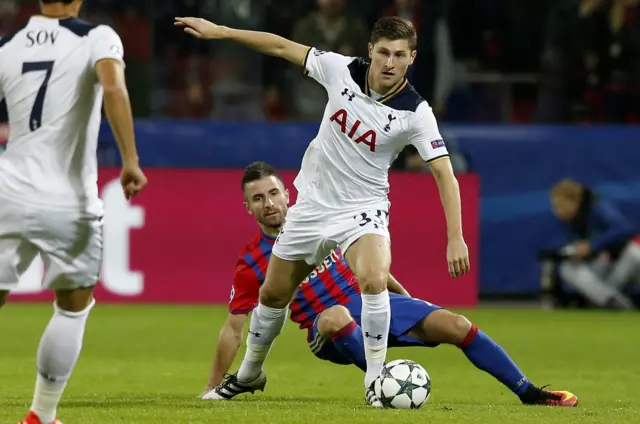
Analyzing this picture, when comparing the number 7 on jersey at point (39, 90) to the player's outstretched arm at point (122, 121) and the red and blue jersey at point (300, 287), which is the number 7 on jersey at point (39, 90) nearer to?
the player's outstretched arm at point (122, 121)

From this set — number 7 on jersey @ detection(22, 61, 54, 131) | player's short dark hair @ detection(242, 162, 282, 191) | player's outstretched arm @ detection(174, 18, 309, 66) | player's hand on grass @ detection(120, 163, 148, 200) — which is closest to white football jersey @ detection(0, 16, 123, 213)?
number 7 on jersey @ detection(22, 61, 54, 131)

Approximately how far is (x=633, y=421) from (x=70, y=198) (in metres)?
2.66

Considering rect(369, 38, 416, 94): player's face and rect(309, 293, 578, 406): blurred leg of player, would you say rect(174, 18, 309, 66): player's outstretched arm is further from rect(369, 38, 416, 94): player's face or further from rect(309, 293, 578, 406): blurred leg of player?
rect(309, 293, 578, 406): blurred leg of player

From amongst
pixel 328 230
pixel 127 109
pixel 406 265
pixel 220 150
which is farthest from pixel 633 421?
pixel 220 150

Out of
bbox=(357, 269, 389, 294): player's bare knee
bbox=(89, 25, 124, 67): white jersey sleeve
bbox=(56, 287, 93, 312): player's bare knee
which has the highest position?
bbox=(89, 25, 124, 67): white jersey sleeve

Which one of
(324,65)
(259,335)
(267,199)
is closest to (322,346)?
(259,335)

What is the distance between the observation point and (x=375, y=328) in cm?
642

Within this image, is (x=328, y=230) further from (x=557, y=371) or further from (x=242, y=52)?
(x=242, y=52)

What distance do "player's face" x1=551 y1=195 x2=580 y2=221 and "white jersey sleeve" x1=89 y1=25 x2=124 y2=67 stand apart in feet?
32.7

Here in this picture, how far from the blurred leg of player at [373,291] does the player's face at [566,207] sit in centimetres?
823

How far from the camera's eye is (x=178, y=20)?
6.39m

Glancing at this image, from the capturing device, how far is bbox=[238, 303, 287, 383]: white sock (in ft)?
22.4

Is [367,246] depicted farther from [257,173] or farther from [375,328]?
[257,173]

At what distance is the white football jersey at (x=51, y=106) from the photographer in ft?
16.6
